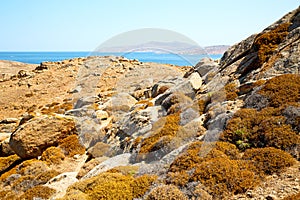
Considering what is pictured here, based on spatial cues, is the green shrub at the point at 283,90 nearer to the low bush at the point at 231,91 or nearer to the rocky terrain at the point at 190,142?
the rocky terrain at the point at 190,142

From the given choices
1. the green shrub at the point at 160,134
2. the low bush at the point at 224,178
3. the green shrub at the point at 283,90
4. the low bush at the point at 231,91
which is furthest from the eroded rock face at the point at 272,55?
the low bush at the point at 224,178

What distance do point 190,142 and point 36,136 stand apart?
11053 mm

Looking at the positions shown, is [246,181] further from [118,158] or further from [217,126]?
[118,158]

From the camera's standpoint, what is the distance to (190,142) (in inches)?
431

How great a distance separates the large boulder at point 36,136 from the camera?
16.5 m

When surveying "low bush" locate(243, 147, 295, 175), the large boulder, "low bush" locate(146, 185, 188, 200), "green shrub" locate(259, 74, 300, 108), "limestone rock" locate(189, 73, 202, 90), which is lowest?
the large boulder

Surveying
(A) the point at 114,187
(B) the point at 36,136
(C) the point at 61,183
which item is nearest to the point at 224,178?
(A) the point at 114,187

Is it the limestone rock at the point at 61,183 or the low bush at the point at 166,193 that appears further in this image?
the limestone rock at the point at 61,183

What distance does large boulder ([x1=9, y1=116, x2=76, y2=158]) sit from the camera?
16469 mm

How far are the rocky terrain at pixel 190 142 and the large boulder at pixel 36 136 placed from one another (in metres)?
0.06

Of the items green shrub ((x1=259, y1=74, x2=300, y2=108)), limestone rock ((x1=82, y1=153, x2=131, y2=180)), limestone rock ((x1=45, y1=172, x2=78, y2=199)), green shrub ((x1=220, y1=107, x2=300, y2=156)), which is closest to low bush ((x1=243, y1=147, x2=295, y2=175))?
green shrub ((x1=220, y1=107, x2=300, y2=156))

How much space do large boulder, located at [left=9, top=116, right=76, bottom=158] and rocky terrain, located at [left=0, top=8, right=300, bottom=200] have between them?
0.06 meters

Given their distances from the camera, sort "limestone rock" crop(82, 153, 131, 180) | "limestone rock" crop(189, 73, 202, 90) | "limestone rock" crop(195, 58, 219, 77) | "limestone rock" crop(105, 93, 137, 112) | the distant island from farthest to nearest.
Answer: "limestone rock" crop(105, 93, 137, 112) → "limestone rock" crop(195, 58, 219, 77) → "limestone rock" crop(189, 73, 202, 90) → the distant island → "limestone rock" crop(82, 153, 131, 180)

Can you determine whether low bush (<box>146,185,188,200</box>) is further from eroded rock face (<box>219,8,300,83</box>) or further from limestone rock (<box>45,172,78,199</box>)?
eroded rock face (<box>219,8,300,83</box>)
